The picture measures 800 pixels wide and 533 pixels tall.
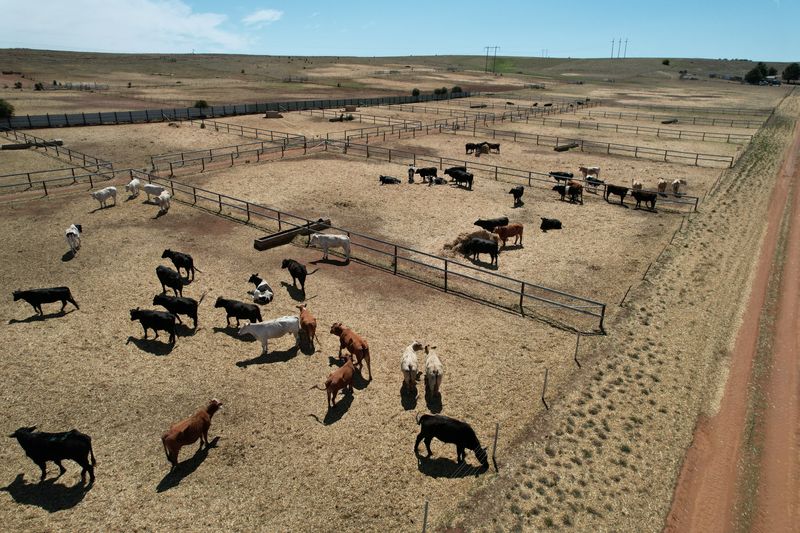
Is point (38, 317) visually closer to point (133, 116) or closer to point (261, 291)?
point (261, 291)

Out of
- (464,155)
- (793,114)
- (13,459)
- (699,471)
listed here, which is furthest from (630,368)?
(793,114)

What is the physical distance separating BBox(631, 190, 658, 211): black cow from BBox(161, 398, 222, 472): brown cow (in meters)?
23.1

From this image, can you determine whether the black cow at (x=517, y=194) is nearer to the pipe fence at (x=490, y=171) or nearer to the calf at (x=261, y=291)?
the pipe fence at (x=490, y=171)

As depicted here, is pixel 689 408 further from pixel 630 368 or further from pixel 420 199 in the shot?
pixel 420 199

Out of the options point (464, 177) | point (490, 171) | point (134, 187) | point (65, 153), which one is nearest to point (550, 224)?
point (464, 177)

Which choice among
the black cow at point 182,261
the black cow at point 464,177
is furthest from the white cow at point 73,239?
the black cow at point 464,177

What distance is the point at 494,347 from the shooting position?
41.0ft

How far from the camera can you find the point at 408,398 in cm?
1055

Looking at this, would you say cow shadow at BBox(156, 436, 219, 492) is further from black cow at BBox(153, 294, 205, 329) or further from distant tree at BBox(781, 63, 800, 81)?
distant tree at BBox(781, 63, 800, 81)

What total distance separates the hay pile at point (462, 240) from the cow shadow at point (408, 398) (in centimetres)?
866

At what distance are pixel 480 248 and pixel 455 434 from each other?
33.2ft

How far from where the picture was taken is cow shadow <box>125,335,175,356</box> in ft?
39.6

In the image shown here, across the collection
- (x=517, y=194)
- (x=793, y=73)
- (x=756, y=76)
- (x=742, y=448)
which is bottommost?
(x=742, y=448)

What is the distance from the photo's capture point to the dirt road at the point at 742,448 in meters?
7.90
